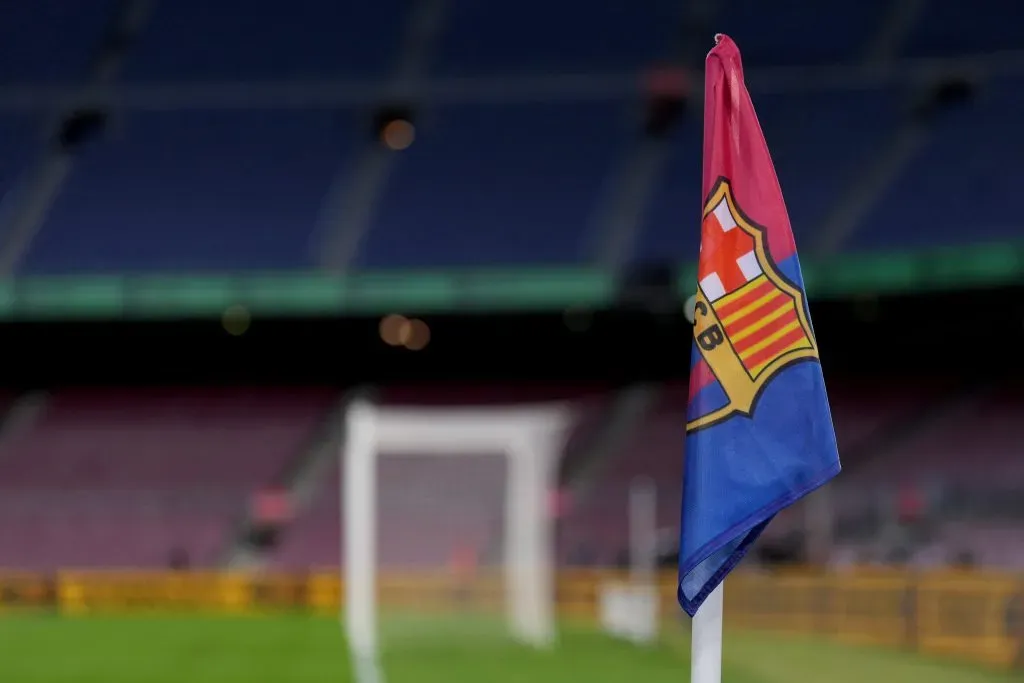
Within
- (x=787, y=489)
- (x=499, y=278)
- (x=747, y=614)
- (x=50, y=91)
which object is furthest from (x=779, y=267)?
(x=50, y=91)

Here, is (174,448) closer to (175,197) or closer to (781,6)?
(175,197)

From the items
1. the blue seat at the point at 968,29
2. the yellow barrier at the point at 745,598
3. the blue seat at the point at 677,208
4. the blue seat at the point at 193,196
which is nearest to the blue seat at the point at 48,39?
the blue seat at the point at 193,196

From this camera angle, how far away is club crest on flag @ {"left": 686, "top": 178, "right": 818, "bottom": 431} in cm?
367

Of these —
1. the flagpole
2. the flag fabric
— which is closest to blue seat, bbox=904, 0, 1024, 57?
the flag fabric

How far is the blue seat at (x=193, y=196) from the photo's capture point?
2138 centimetres

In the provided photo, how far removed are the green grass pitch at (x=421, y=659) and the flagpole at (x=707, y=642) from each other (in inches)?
274

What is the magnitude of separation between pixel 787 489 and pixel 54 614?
60.3ft

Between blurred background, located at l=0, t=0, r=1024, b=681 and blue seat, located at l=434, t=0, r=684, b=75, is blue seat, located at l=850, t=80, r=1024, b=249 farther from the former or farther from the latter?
blue seat, located at l=434, t=0, r=684, b=75

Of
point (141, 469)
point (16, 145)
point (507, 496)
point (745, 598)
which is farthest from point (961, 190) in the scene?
point (16, 145)

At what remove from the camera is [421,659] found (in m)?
12.2

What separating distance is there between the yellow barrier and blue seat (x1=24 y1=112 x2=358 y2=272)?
5022 mm

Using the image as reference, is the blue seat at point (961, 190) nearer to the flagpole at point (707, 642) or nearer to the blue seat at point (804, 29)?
the blue seat at point (804, 29)

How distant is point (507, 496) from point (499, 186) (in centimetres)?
879

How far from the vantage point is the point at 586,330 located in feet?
70.9
